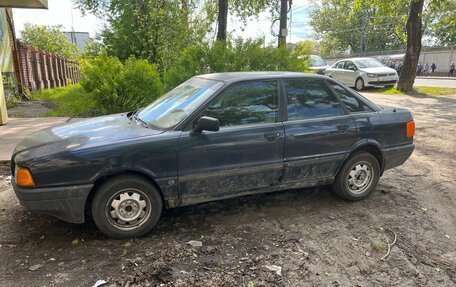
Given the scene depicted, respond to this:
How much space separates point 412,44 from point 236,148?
14073mm

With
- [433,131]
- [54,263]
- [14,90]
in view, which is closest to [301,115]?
[54,263]

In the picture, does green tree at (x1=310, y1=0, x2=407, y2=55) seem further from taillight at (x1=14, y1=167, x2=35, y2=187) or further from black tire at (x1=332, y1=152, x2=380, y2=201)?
taillight at (x1=14, y1=167, x2=35, y2=187)

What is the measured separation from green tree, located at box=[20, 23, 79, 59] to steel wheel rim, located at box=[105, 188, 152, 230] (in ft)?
168

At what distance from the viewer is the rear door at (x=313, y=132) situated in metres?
4.24

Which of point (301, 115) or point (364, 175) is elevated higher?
point (301, 115)

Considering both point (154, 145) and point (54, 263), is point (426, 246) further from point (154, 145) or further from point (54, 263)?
point (54, 263)

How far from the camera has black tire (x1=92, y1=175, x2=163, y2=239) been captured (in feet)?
11.5

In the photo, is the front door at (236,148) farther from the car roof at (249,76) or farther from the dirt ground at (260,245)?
the dirt ground at (260,245)

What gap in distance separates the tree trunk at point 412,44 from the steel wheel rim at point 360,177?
12113 millimetres

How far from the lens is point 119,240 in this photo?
3645 mm

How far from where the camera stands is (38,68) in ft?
67.6

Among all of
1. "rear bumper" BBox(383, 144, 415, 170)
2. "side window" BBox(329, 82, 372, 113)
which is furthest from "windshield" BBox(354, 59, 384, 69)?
"side window" BBox(329, 82, 372, 113)

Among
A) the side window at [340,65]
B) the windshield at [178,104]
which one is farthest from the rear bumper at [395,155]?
the side window at [340,65]

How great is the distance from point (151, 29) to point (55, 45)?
40740 millimetres
